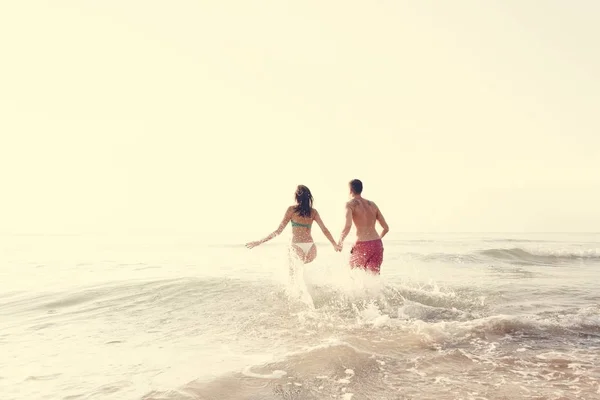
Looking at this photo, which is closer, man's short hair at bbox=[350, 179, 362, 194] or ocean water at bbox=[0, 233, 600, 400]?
ocean water at bbox=[0, 233, 600, 400]

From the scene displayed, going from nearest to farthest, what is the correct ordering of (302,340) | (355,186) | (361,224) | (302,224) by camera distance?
(302,340) < (355,186) < (361,224) < (302,224)

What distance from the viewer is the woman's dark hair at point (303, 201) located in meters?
9.46

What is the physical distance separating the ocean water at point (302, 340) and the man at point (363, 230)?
369 mm

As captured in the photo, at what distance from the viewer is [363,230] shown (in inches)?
358

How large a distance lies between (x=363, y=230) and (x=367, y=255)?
0.56 metres

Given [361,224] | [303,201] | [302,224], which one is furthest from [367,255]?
[303,201]

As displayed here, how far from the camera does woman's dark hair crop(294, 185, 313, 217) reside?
9461 mm

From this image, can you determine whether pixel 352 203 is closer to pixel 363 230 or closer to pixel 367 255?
pixel 363 230

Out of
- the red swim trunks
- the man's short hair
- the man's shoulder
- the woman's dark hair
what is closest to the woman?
the woman's dark hair

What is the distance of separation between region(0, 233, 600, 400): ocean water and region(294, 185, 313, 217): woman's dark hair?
141 centimetres

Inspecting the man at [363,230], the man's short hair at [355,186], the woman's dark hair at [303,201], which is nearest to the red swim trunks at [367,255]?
the man at [363,230]

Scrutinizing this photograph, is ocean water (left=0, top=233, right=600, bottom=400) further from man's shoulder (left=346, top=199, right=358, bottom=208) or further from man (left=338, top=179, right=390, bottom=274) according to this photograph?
man's shoulder (left=346, top=199, right=358, bottom=208)

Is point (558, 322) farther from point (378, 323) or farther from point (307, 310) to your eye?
point (307, 310)

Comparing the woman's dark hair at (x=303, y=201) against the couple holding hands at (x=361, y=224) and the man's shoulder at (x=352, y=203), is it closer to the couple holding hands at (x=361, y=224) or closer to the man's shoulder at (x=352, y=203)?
the couple holding hands at (x=361, y=224)
